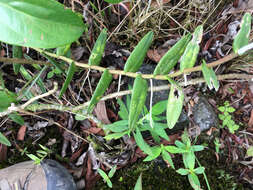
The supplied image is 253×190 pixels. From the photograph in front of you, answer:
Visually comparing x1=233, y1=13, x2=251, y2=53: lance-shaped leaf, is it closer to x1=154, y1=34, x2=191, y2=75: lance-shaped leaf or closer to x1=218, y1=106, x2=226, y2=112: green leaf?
x1=154, y1=34, x2=191, y2=75: lance-shaped leaf

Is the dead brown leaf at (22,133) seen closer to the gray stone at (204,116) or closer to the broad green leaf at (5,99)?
the broad green leaf at (5,99)

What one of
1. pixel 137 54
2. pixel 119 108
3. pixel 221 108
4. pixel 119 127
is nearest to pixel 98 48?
pixel 137 54

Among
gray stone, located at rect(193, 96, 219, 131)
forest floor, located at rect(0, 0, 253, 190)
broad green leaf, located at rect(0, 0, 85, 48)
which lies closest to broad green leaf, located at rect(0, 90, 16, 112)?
forest floor, located at rect(0, 0, 253, 190)

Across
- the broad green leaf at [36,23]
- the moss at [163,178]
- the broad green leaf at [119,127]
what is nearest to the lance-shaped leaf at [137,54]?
the broad green leaf at [36,23]

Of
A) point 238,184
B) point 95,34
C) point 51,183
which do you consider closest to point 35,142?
point 51,183

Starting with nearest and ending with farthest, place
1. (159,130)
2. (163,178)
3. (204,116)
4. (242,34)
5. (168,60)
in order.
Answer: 1. (242,34)
2. (168,60)
3. (159,130)
4. (163,178)
5. (204,116)

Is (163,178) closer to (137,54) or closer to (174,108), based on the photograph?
(174,108)

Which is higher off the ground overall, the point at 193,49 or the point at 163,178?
the point at 193,49

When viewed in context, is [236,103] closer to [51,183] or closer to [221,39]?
[221,39]
